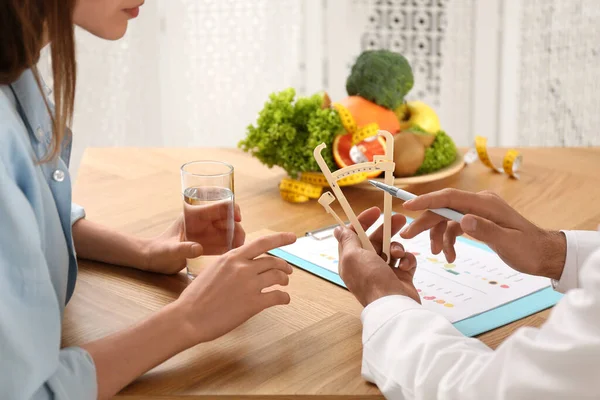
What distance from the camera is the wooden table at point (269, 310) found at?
998mm

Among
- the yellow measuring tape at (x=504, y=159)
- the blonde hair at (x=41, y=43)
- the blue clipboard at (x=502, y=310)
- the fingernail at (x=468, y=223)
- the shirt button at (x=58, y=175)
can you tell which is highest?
the blonde hair at (x=41, y=43)

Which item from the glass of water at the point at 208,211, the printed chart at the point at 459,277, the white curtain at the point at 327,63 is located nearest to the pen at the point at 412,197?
the printed chart at the point at 459,277

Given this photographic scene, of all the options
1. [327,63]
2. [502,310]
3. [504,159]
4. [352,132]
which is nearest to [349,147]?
[352,132]

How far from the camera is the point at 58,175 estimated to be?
43.6 inches

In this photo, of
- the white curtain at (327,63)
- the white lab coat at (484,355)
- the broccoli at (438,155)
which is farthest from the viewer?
the white curtain at (327,63)

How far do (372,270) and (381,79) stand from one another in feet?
2.58

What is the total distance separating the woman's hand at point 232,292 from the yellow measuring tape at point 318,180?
1.84ft

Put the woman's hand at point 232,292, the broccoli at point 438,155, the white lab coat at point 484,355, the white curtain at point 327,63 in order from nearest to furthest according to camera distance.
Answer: the white lab coat at point 484,355, the woman's hand at point 232,292, the broccoli at point 438,155, the white curtain at point 327,63

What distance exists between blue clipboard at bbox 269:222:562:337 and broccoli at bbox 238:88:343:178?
45 cm

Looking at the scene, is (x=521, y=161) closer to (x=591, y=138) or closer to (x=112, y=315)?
(x=112, y=315)

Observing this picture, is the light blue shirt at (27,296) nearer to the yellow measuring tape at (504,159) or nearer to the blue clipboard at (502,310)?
the blue clipboard at (502,310)

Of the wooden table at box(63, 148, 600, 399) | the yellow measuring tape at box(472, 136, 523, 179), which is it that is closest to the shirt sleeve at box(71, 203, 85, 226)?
the wooden table at box(63, 148, 600, 399)

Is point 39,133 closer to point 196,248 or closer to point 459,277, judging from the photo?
point 196,248

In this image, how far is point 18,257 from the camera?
91cm
